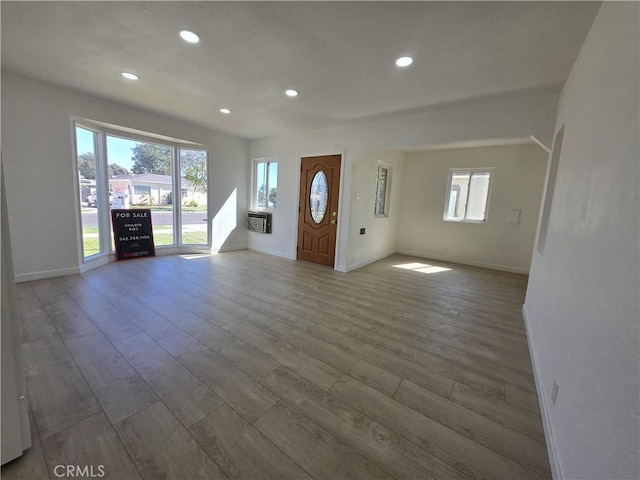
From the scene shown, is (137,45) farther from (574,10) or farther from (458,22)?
(574,10)

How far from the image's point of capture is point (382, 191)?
237 inches

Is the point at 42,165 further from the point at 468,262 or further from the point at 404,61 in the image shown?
the point at 468,262

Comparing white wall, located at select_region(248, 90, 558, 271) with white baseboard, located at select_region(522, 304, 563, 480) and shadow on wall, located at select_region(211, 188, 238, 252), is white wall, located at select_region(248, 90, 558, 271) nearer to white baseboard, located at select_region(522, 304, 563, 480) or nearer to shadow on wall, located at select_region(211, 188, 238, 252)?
shadow on wall, located at select_region(211, 188, 238, 252)

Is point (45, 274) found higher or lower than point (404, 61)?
lower

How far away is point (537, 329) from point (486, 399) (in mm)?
977

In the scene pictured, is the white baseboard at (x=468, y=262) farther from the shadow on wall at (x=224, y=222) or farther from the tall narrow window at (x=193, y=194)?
the tall narrow window at (x=193, y=194)

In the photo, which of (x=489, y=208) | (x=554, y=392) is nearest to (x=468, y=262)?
(x=489, y=208)

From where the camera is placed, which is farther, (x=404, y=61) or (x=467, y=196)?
(x=467, y=196)

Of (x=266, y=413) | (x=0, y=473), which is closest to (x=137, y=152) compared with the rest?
(x=0, y=473)

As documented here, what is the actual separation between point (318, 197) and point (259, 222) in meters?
1.78

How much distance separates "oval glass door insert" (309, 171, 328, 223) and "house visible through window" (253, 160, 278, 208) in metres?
1.08

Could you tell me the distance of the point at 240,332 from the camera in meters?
2.52

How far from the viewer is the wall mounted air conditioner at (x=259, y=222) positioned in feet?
19.9

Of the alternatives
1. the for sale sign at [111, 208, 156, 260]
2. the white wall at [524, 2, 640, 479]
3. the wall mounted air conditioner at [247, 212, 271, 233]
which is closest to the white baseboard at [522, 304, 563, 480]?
the white wall at [524, 2, 640, 479]
